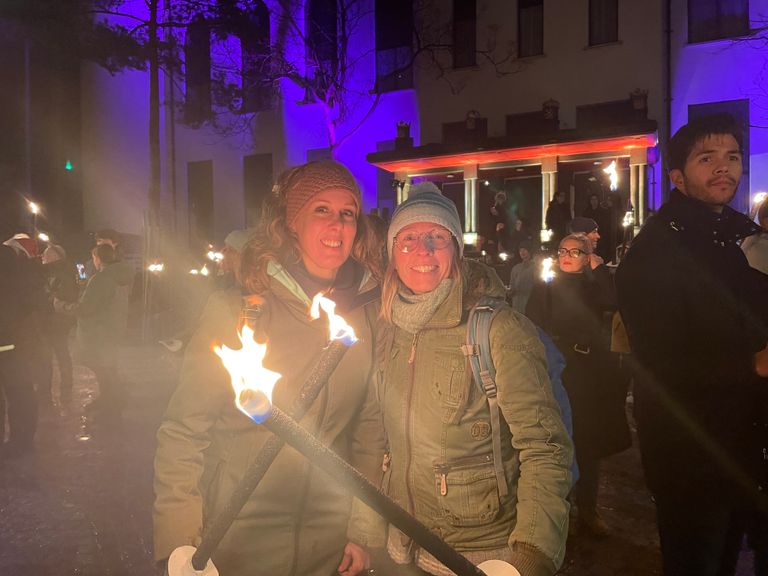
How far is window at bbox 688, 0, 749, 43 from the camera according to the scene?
54.4ft

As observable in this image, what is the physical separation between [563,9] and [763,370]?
19227 mm

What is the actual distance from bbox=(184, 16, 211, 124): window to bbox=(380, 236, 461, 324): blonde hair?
24.1 m

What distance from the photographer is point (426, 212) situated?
222 cm

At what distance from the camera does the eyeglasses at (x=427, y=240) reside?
7.30ft

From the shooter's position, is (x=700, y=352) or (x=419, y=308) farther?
(x=700, y=352)

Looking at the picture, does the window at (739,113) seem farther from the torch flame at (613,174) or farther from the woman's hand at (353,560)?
the woman's hand at (353,560)

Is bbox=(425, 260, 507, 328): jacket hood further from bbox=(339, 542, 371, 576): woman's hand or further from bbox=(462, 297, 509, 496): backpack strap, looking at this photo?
bbox=(339, 542, 371, 576): woman's hand

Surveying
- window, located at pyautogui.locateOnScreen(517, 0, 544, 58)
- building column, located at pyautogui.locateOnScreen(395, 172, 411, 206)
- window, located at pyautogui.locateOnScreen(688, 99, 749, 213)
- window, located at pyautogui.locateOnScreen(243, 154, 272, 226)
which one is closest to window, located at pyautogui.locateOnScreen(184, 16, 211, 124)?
window, located at pyautogui.locateOnScreen(243, 154, 272, 226)

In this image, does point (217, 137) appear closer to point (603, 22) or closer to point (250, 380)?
point (603, 22)

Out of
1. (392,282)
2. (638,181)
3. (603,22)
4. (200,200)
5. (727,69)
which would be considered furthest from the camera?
(200,200)

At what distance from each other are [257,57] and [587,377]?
20.0 m

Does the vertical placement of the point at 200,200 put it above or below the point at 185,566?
above

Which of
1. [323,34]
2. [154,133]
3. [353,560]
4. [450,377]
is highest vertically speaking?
[323,34]

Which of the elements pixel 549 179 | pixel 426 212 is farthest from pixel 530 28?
pixel 426 212
